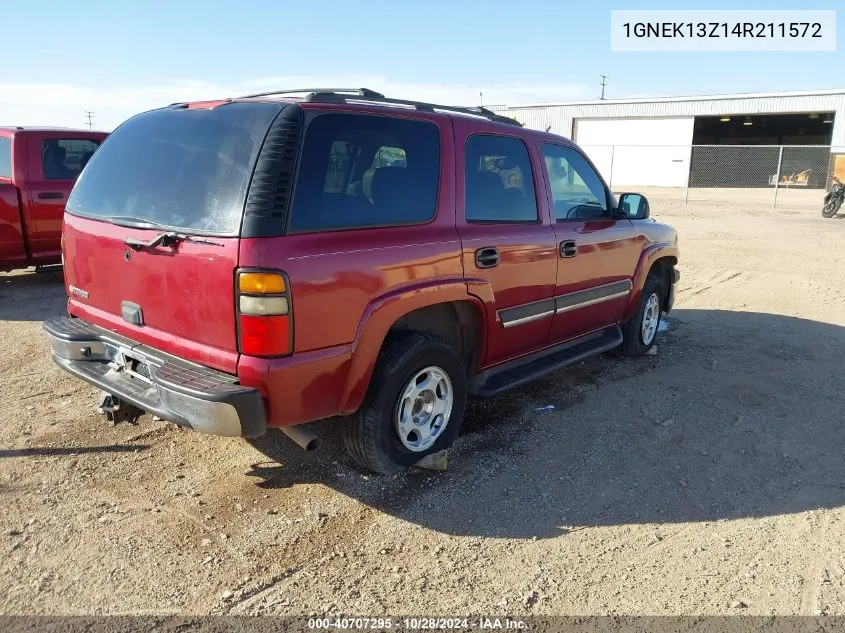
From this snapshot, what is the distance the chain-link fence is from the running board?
2812cm

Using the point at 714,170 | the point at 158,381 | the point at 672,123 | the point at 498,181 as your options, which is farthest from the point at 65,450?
Answer: the point at 672,123

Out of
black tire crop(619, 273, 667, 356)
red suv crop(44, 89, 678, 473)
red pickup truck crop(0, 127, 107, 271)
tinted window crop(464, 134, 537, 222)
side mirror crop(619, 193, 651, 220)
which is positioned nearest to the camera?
red suv crop(44, 89, 678, 473)

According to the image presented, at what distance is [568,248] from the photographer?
4551 mm

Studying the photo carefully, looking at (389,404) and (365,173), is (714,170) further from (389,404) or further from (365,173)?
(389,404)

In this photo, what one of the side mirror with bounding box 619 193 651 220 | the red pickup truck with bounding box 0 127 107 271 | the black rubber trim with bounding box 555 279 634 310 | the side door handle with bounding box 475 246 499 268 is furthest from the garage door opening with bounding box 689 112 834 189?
the side door handle with bounding box 475 246 499 268

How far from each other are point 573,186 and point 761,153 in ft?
131

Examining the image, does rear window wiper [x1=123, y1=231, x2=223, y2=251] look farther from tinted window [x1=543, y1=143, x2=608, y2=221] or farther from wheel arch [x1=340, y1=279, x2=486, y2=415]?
tinted window [x1=543, y1=143, x2=608, y2=221]

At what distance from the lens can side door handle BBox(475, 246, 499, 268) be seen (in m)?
3.77

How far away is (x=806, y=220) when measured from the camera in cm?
1892

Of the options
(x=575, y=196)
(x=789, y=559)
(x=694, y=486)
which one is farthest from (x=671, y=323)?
(x=789, y=559)

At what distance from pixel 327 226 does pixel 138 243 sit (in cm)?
93

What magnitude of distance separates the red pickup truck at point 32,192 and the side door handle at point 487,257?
18.9ft

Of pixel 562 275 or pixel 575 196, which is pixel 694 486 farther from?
pixel 575 196

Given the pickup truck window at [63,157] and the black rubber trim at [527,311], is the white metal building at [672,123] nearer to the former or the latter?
the pickup truck window at [63,157]
